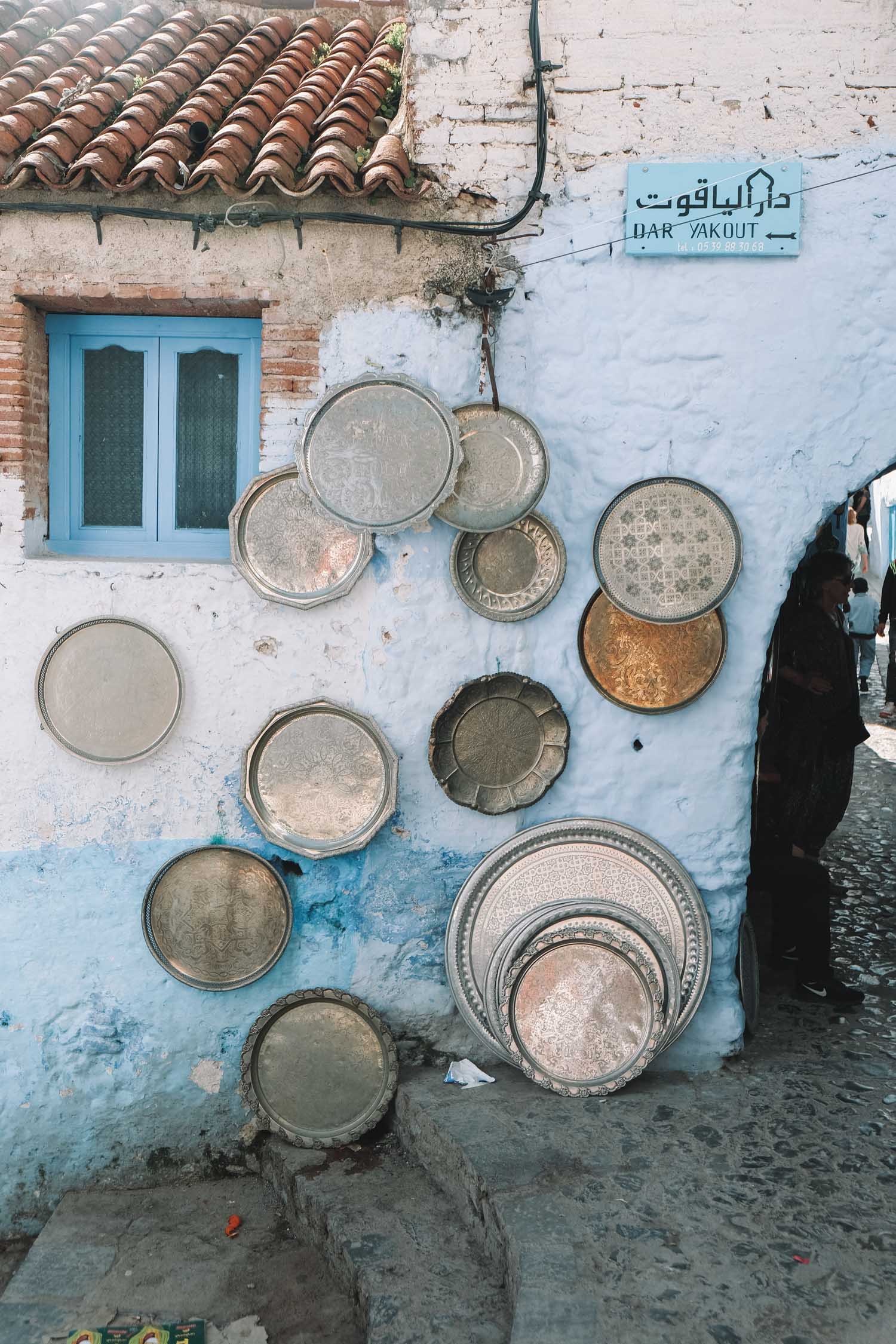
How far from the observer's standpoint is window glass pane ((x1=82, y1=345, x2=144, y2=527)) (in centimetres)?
432

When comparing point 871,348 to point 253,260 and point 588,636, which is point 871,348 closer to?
point 588,636

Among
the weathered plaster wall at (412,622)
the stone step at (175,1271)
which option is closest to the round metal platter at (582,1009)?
the weathered plaster wall at (412,622)

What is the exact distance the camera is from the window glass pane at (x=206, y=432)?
432 cm

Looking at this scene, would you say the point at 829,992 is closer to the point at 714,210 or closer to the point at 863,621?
the point at 714,210

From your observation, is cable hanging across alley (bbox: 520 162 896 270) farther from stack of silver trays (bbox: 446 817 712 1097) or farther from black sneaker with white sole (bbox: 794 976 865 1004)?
black sneaker with white sole (bbox: 794 976 865 1004)

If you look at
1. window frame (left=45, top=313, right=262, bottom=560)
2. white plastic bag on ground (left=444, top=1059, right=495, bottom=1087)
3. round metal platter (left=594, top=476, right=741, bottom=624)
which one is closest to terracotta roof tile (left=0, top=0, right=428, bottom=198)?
window frame (left=45, top=313, right=262, bottom=560)

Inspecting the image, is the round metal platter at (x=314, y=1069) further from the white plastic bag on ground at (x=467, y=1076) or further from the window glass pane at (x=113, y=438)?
the window glass pane at (x=113, y=438)

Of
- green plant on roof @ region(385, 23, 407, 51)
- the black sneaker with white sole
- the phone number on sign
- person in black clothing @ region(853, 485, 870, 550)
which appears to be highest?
green plant on roof @ region(385, 23, 407, 51)

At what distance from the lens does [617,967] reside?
398 centimetres

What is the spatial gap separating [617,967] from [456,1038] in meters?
0.76

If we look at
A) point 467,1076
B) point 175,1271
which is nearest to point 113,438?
point 467,1076

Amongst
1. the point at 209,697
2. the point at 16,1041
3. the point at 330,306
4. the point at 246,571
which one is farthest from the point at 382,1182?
the point at 330,306

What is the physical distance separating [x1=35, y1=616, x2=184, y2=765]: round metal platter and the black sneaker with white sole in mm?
3102

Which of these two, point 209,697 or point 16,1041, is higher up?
point 209,697
